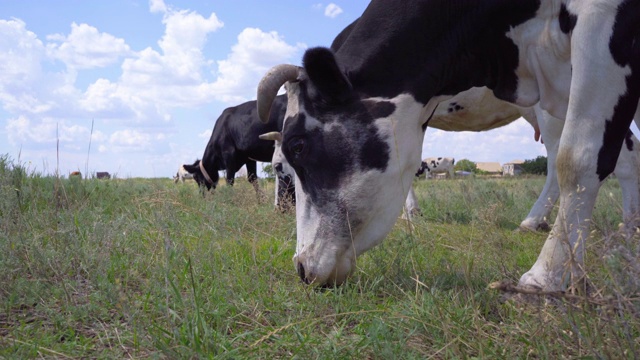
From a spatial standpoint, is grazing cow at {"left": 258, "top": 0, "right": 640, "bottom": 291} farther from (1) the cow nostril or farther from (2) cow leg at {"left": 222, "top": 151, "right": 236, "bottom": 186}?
(2) cow leg at {"left": 222, "top": 151, "right": 236, "bottom": 186}

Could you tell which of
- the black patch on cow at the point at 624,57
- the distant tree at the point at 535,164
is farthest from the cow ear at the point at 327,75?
the distant tree at the point at 535,164

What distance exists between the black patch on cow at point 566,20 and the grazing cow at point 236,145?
30.4 ft

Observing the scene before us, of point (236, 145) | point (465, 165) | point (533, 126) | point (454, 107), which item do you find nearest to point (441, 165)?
point (465, 165)

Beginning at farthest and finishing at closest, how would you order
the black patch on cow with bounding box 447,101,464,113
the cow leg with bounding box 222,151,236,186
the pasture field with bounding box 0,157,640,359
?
1. the cow leg with bounding box 222,151,236,186
2. the black patch on cow with bounding box 447,101,464,113
3. the pasture field with bounding box 0,157,640,359

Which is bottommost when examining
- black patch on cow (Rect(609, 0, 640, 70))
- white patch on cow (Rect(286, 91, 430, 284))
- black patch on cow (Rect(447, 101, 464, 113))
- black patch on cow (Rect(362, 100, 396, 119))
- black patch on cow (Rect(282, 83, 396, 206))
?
white patch on cow (Rect(286, 91, 430, 284))

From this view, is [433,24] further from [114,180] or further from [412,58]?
[114,180]

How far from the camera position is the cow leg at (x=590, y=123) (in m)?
2.80

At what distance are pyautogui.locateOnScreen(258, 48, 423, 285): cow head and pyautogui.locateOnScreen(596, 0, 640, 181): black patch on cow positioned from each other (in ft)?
3.42

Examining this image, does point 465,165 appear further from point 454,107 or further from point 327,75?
point 327,75

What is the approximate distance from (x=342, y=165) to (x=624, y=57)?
4.89 ft

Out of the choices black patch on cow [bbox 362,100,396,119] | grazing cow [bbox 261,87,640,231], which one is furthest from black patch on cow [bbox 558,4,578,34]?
grazing cow [bbox 261,87,640,231]

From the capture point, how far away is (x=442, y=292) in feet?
9.95

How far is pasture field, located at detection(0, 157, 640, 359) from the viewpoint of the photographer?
204 centimetres

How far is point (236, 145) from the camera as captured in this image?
13.9 metres
